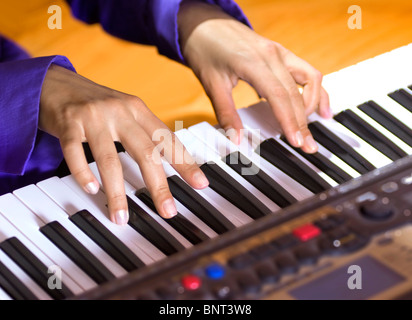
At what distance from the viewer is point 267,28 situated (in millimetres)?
1976

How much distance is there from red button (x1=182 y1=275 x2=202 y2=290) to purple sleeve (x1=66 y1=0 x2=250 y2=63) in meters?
0.75

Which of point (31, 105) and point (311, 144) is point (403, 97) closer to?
point (311, 144)

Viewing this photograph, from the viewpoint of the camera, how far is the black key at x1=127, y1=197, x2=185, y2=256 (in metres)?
0.85

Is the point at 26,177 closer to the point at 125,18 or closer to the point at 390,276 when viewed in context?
the point at 125,18

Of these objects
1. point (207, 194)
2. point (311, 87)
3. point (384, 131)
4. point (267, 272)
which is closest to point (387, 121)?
point (384, 131)

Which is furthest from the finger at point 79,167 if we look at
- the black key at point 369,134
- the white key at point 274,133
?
the black key at point 369,134

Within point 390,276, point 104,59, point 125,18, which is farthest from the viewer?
point 104,59

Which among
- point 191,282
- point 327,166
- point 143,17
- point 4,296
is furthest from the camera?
→ point 143,17

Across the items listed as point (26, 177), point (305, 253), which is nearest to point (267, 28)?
point (26, 177)

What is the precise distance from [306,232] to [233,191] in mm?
311

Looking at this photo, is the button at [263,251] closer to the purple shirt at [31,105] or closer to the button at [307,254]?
the button at [307,254]

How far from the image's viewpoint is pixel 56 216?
90 cm

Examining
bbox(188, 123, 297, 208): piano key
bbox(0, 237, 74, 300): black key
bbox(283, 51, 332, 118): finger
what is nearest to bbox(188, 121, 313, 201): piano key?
bbox(188, 123, 297, 208): piano key

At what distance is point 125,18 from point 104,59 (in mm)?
506
